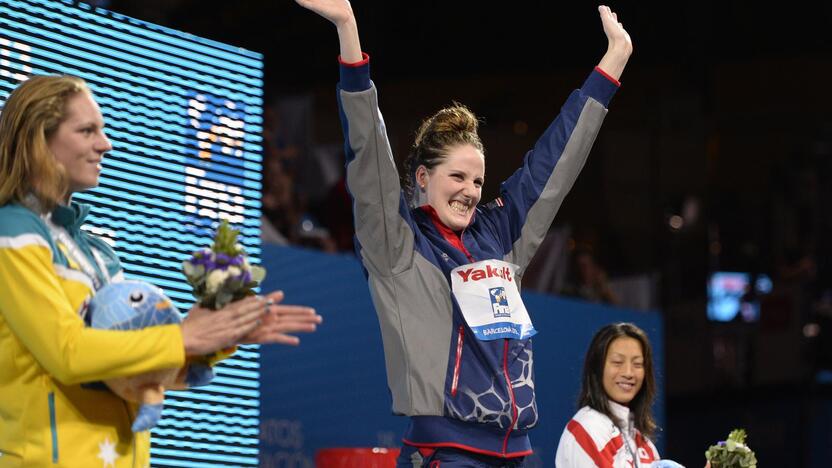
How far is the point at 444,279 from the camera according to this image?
2.86m

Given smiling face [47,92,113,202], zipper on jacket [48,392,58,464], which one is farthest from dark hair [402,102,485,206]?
zipper on jacket [48,392,58,464]

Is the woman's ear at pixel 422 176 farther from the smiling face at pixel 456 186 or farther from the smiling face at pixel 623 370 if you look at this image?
the smiling face at pixel 623 370

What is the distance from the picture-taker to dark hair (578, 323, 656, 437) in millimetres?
3992

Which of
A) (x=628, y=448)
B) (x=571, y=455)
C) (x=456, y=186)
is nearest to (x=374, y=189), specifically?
(x=456, y=186)

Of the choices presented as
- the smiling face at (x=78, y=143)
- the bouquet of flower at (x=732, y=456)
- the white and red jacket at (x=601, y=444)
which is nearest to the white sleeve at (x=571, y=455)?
the white and red jacket at (x=601, y=444)

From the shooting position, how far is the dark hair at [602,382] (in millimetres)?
3992

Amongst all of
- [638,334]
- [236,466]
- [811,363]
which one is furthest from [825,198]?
[236,466]

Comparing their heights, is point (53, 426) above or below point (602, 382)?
below

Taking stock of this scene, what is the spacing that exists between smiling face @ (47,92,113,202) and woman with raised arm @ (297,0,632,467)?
654 mm

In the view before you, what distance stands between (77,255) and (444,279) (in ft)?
3.10

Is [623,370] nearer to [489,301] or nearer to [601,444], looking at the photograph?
[601,444]

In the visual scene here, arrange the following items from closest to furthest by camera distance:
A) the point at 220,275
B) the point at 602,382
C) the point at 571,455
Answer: the point at 220,275 → the point at 571,455 → the point at 602,382

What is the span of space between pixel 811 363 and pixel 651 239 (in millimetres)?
1599

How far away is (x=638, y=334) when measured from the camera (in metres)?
4.20
